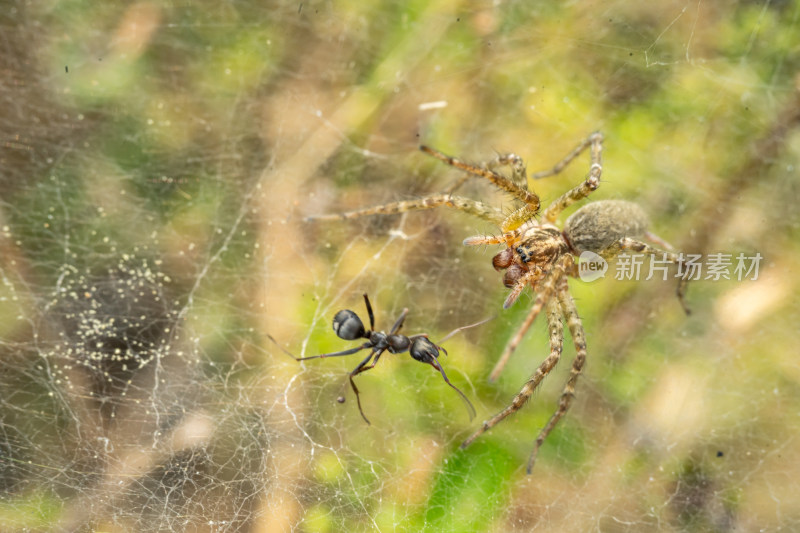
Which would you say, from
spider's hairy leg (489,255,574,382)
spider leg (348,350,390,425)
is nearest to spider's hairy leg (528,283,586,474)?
spider's hairy leg (489,255,574,382)

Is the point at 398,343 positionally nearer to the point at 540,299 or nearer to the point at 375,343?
the point at 375,343

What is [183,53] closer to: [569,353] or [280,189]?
[280,189]

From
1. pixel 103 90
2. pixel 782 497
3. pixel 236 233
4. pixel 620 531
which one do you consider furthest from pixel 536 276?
pixel 103 90

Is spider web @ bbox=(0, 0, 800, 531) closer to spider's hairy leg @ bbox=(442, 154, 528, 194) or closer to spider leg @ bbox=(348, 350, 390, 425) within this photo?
spider leg @ bbox=(348, 350, 390, 425)

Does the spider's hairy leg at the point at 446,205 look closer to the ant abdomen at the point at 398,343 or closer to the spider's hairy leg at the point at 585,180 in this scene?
the spider's hairy leg at the point at 585,180

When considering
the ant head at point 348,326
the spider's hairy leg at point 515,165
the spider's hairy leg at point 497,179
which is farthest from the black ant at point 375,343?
the spider's hairy leg at point 515,165

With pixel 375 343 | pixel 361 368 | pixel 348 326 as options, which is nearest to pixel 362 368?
pixel 361 368
